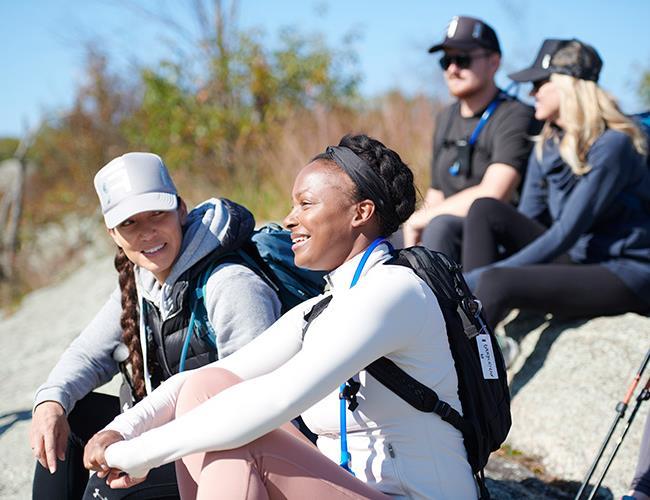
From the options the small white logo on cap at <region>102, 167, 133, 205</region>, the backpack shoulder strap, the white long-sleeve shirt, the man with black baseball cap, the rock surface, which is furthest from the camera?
the man with black baseball cap

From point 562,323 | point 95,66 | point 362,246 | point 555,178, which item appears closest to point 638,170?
point 555,178

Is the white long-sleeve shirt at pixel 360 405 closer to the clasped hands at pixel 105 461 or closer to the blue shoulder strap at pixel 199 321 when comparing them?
the clasped hands at pixel 105 461

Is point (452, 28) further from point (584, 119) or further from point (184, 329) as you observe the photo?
point (184, 329)

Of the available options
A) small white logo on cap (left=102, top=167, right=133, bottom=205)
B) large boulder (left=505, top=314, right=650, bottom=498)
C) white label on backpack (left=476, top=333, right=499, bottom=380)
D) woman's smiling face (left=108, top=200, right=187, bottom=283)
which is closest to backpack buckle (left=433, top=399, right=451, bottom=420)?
white label on backpack (left=476, top=333, right=499, bottom=380)

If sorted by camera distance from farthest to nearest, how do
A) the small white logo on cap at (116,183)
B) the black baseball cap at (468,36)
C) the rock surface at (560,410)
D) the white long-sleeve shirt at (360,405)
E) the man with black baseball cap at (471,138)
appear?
1. the black baseball cap at (468,36)
2. the man with black baseball cap at (471,138)
3. the rock surface at (560,410)
4. the small white logo on cap at (116,183)
5. the white long-sleeve shirt at (360,405)

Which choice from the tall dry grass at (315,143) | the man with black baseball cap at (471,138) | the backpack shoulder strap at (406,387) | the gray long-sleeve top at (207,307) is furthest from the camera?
the tall dry grass at (315,143)

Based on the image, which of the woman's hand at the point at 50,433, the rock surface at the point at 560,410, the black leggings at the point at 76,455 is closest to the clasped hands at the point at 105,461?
the black leggings at the point at 76,455

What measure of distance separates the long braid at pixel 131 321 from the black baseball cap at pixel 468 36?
7.56 ft

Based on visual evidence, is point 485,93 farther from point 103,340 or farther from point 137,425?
point 137,425

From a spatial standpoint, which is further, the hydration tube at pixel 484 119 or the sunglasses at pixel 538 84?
the hydration tube at pixel 484 119

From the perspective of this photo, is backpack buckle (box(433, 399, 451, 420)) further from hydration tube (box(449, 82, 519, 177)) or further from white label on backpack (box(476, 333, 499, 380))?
hydration tube (box(449, 82, 519, 177))

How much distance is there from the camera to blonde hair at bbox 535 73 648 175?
358cm

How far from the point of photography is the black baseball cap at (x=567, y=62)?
3.70m

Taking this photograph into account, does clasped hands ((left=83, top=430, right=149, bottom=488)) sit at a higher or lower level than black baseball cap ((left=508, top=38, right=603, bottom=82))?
lower
